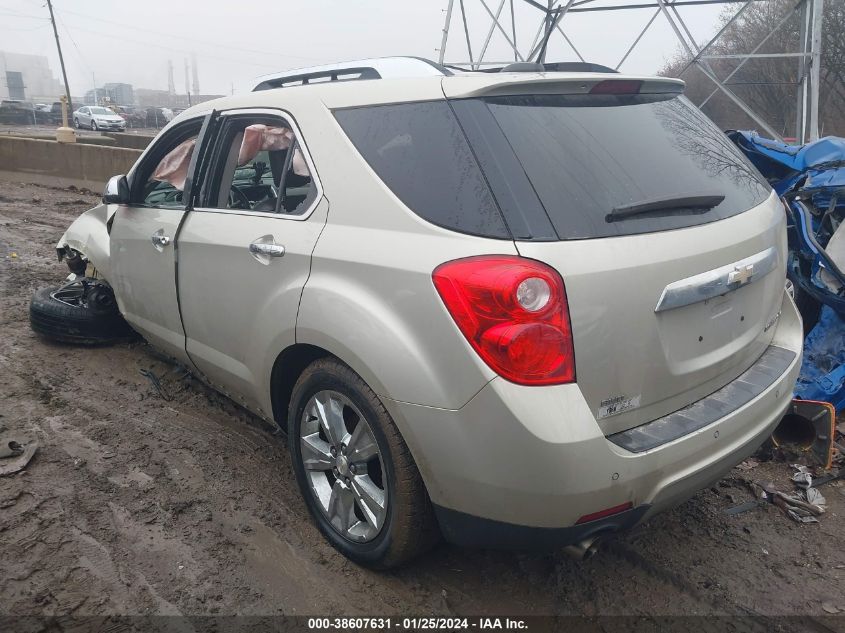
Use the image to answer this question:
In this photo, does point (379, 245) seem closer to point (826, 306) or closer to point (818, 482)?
point (818, 482)

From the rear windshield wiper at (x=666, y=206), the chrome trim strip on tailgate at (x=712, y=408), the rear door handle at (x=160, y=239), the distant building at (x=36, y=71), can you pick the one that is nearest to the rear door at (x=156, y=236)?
the rear door handle at (x=160, y=239)

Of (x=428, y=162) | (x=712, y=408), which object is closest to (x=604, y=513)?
(x=712, y=408)

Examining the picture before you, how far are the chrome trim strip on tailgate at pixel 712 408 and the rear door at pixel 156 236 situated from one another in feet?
8.17

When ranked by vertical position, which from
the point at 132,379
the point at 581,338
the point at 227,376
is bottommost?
the point at 132,379

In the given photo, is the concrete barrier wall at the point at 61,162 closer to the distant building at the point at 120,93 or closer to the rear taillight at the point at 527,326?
the rear taillight at the point at 527,326

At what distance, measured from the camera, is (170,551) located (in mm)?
2871

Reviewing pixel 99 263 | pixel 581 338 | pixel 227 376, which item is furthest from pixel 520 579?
pixel 99 263

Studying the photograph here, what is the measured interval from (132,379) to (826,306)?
4.46 meters

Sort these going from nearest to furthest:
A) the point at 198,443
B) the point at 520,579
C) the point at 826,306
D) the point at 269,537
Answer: the point at 520,579
the point at 269,537
the point at 198,443
the point at 826,306

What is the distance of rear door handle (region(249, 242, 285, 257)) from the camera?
111 inches

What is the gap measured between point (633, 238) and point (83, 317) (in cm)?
414

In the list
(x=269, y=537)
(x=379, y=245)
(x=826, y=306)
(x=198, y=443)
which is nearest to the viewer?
(x=379, y=245)

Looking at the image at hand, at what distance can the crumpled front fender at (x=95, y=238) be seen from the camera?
4.59 metres

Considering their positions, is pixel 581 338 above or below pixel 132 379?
above
